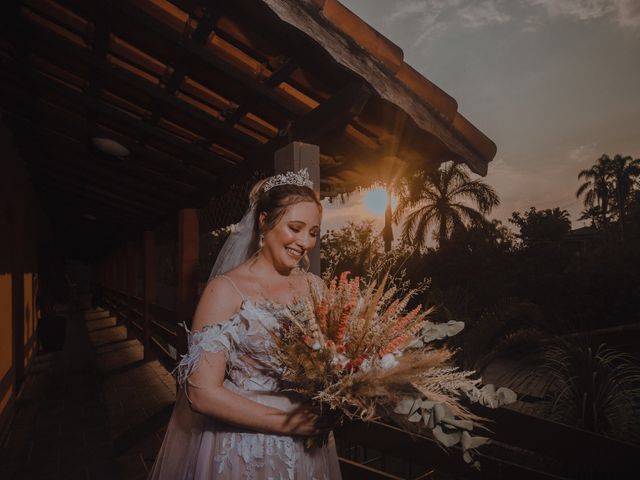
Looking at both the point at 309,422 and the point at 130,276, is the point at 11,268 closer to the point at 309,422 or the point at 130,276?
the point at 130,276

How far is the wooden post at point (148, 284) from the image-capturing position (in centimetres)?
834

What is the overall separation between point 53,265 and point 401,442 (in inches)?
476

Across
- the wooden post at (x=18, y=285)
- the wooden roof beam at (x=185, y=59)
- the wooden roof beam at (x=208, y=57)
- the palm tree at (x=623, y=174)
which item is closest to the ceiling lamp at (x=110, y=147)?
the wooden roof beam at (x=185, y=59)

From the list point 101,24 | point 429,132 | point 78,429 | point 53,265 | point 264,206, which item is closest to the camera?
point 264,206

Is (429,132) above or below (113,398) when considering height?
above

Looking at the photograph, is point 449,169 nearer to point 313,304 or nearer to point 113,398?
point 113,398

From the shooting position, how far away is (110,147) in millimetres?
4777

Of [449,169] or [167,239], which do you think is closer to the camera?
[167,239]

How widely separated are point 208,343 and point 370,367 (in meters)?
0.70

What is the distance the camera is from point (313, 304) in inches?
64.9

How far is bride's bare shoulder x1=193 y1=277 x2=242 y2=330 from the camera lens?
6.01 feet

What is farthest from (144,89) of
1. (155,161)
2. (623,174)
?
(623,174)

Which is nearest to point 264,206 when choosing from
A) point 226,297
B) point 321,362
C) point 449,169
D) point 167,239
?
point 226,297

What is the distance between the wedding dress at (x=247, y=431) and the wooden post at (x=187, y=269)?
3.52 meters
